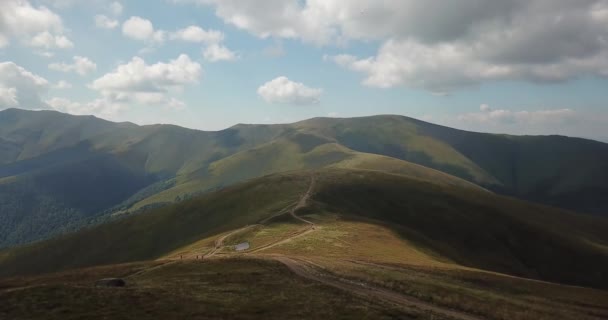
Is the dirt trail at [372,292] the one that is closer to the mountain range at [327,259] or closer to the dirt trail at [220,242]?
the mountain range at [327,259]

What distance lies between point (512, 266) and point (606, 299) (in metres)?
66.5

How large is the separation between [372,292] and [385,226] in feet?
224

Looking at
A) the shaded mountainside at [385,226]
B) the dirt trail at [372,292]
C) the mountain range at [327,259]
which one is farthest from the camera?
the shaded mountainside at [385,226]

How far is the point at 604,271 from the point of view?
133000 mm

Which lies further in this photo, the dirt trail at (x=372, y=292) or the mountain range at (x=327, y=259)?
the dirt trail at (x=372, y=292)

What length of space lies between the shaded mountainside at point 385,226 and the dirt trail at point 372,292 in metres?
38.8

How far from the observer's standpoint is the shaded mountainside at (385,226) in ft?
402

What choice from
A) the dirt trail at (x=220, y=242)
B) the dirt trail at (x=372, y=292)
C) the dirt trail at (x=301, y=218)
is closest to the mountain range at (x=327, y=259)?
the dirt trail at (x=372, y=292)

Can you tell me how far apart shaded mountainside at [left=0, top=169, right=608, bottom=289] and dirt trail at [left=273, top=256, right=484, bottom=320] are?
38778 millimetres

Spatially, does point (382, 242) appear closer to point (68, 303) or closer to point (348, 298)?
point (348, 298)

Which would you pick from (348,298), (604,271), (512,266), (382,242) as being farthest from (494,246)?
(348,298)

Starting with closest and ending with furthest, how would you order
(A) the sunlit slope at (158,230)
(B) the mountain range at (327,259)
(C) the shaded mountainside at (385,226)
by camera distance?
(B) the mountain range at (327,259), (C) the shaded mountainside at (385,226), (A) the sunlit slope at (158,230)

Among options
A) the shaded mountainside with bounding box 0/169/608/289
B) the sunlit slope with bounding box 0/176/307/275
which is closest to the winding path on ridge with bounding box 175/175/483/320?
the shaded mountainside with bounding box 0/169/608/289

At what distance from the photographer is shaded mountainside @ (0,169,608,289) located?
12250 cm
